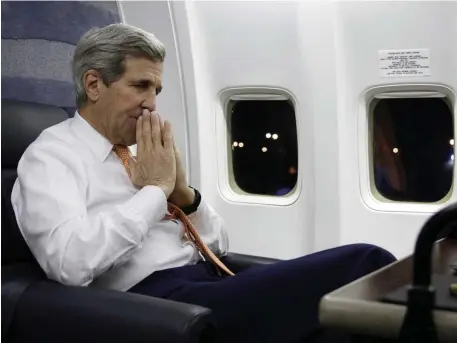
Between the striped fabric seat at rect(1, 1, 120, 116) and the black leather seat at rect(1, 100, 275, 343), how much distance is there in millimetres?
442

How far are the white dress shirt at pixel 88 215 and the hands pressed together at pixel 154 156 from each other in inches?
2.2

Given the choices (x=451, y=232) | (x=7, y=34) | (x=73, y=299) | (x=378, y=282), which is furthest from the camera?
(x=7, y=34)

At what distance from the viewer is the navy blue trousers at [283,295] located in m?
1.55

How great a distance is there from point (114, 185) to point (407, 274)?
0.98m

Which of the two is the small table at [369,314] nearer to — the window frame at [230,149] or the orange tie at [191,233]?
the orange tie at [191,233]

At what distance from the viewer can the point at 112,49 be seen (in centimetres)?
190

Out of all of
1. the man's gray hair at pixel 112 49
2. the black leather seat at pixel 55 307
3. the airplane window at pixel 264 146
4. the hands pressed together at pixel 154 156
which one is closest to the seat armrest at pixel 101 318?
the black leather seat at pixel 55 307

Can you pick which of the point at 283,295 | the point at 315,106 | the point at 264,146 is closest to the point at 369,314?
the point at 283,295

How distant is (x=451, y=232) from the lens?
5.93 feet

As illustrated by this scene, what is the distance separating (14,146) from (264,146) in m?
1.56

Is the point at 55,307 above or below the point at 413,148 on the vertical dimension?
below

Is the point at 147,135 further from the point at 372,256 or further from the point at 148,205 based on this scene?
the point at 372,256

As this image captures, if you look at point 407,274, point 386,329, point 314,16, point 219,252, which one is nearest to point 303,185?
point 314,16

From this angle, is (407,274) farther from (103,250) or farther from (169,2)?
(169,2)
